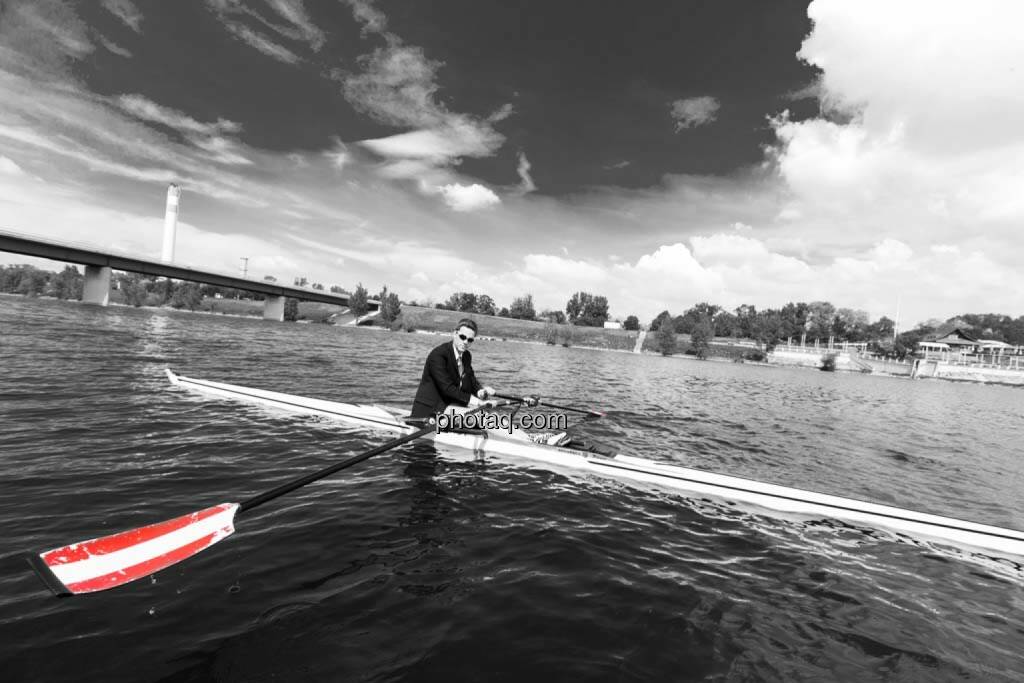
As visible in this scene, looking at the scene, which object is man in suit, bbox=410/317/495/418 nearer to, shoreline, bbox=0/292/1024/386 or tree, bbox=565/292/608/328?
shoreline, bbox=0/292/1024/386

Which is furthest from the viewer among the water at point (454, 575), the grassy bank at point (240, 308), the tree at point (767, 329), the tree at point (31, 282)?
the grassy bank at point (240, 308)

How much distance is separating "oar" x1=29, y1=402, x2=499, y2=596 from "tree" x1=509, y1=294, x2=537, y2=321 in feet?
555

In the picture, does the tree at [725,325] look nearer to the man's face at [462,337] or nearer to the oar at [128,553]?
the man's face at [462,337]

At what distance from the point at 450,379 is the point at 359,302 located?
407 ft

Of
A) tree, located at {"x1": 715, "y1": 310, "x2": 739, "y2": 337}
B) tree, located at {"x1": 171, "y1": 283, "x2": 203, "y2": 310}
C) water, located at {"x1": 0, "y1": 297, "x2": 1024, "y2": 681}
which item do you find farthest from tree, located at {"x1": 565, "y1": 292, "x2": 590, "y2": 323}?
water, located at {"x1": 0, "y1": 297, "x2": 1024, "y2": 681}

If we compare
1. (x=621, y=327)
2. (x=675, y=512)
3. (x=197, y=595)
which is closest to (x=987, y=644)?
(x=675, y=512)

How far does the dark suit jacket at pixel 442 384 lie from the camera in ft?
30.8

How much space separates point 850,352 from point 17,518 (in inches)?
5258

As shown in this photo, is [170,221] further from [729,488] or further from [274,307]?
[729,488]

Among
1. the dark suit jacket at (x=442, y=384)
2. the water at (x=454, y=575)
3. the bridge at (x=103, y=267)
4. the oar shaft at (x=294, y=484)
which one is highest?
the bridge at (x=103, y=267)

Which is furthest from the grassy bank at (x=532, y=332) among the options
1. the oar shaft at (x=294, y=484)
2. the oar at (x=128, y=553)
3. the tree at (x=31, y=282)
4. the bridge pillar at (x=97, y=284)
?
the oar at (x=128, y=553)

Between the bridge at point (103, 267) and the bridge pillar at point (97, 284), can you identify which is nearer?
the bridge at point (103, 267)

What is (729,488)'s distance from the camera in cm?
811

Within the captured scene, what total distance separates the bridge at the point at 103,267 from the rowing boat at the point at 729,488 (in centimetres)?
7539
